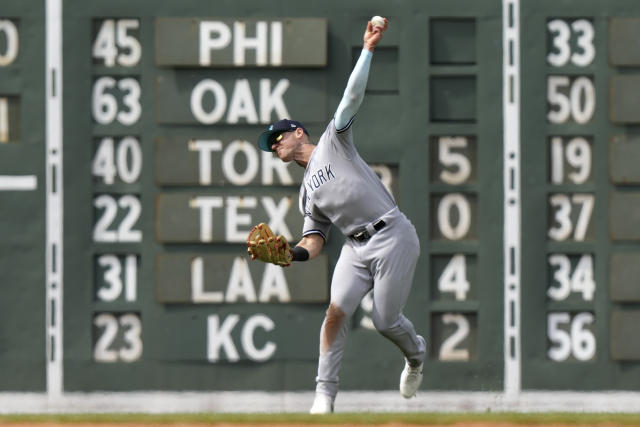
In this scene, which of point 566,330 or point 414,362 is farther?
A: point 566,330

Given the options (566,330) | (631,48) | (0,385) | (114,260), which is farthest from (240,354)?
(631,48)

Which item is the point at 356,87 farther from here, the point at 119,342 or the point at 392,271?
the point at 119,342

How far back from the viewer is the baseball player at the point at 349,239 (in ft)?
23.9

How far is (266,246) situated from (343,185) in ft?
1.76

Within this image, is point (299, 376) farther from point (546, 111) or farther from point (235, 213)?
point (546, 111)

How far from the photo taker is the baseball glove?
24.1ft

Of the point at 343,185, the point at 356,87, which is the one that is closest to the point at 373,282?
the point at 343,185

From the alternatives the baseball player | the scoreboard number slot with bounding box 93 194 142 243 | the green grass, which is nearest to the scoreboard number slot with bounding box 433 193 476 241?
the baseball player

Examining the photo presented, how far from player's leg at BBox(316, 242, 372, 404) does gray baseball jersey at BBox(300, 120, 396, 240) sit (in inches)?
8.4

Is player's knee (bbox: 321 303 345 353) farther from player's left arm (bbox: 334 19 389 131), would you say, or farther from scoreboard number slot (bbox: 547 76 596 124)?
scoreboard number slot (bbox: 547 76 596 124)

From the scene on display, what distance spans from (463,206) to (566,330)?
3.53 ft

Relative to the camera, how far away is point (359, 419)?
6.68m

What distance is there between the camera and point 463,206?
904 cm

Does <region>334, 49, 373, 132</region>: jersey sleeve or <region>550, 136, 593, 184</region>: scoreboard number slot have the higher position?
<region>334, 49, 373, 132</region>: jersey sleeve
